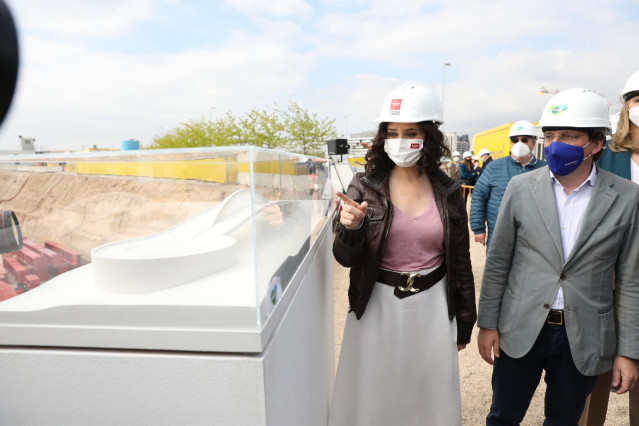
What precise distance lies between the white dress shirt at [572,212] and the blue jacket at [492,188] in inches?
80.1

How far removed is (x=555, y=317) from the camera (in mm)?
1715

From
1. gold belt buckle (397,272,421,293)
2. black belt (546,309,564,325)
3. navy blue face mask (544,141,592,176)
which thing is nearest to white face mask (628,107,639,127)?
navy blue face mask (544,141,592,176)

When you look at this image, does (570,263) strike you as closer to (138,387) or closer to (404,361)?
(404,361)

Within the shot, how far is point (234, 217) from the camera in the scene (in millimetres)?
1354

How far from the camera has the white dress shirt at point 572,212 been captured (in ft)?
5.48

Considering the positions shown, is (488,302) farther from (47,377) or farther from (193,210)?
(47,377)

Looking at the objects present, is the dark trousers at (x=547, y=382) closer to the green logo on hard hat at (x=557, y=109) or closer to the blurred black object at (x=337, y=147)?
the green logo on hard hat at (x=557, y=109)

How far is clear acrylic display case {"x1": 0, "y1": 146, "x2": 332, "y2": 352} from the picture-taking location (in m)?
0.94

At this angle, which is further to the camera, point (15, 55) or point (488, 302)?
point (488, 302)

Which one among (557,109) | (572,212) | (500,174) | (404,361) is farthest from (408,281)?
(500,174)

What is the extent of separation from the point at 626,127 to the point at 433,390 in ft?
5.58

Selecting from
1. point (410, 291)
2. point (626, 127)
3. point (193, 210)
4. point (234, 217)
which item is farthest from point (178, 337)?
point (626, 127)

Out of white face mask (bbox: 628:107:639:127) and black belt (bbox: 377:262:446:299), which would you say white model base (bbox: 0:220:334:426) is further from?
white face mask (bbox: 628:107:639:127)

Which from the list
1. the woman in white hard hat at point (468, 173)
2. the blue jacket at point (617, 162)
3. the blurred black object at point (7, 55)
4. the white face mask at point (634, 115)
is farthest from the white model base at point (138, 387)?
the woman in white hard hat at point (468, 173)
